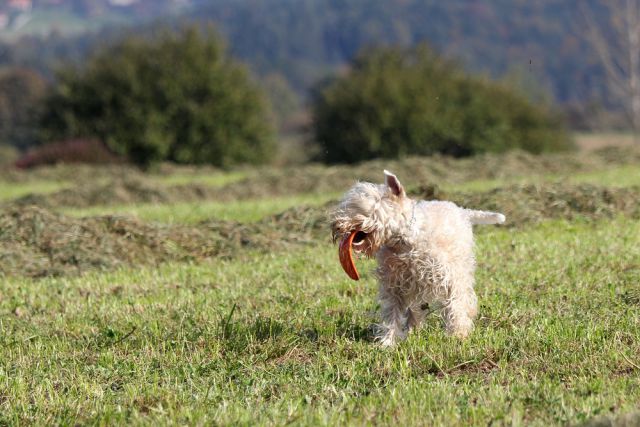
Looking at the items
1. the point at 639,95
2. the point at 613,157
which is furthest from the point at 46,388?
the point at 639,95

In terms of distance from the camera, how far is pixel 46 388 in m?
5.57

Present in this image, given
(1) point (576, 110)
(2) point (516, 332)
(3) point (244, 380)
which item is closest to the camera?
(3) point (244, 380)

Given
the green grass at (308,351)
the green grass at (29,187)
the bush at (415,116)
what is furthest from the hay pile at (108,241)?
the bush at (415,116)

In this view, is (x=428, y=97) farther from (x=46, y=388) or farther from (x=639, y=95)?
(x=46, y=388)

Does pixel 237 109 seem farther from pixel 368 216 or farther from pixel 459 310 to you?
pixel 368 216

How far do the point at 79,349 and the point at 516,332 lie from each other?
3250 mm

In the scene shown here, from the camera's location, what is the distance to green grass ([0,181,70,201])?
72.7 feet

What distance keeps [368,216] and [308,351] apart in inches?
41.5

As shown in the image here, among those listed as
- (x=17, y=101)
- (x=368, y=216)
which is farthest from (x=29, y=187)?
(x=17, y=101)

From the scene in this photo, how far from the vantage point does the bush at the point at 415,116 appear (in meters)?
33.3

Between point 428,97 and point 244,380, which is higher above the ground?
point 244,380

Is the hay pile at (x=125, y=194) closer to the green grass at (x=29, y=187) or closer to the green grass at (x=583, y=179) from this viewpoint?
the green grass at (x=29, y=187)

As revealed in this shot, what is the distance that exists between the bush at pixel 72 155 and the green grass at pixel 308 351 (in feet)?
74.5

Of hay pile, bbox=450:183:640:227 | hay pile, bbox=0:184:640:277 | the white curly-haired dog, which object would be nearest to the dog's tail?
the white curly-haired dog
